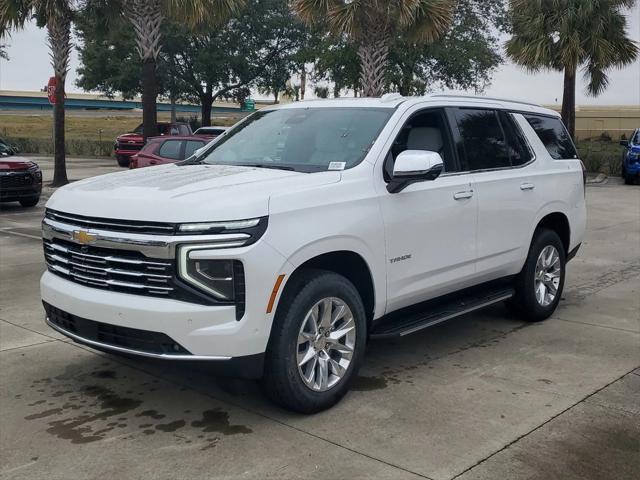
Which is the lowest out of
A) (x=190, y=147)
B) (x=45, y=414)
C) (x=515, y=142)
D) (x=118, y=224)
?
(x=45, y=414)

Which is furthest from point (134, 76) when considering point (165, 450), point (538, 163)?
point (165, 450)

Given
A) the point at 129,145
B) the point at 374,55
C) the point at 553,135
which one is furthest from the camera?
the point at 129,145

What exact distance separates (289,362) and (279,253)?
64 cm

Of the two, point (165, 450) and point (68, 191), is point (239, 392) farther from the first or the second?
point (68, 191)

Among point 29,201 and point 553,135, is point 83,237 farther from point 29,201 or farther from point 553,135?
point 29,201

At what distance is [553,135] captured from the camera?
706 centimetres

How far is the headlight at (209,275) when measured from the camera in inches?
159

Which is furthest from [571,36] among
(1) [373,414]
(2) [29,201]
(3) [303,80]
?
(1) [373,414]

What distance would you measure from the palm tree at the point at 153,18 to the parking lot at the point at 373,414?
40.1ft

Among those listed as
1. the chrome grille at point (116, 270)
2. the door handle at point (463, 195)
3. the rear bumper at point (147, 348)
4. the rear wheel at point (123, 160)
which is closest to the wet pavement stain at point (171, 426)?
the rear bumper at point (147, 348)

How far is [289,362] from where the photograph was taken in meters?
4.29

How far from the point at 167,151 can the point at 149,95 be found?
3386 mm

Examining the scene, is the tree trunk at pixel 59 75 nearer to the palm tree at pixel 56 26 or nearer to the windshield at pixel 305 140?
the palm tree at pixel 56 26

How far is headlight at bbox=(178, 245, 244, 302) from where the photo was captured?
4.03 meters
